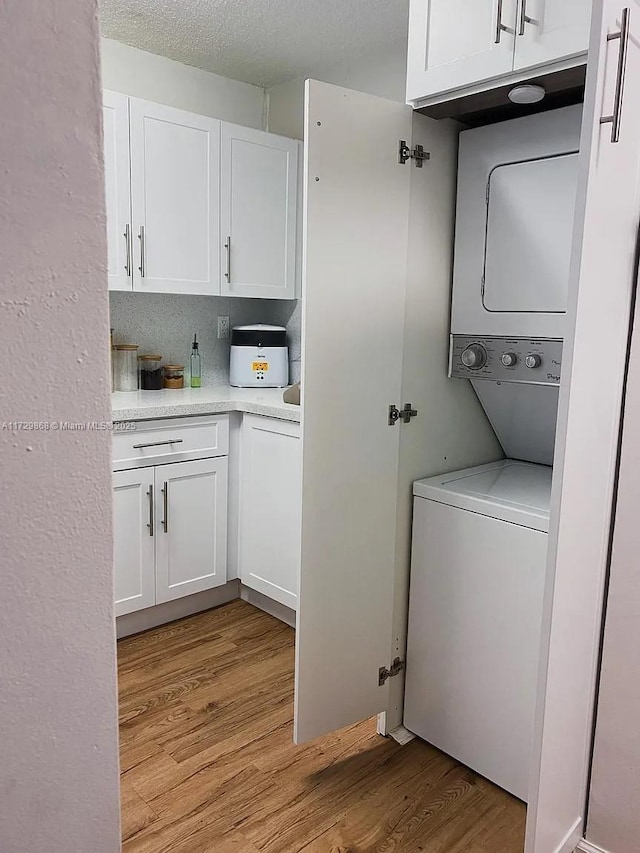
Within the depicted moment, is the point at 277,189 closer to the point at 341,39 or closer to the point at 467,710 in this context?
the point at 341,39

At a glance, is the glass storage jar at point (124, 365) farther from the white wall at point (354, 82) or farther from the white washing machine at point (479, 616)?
the white washing machine at point (479, 616)

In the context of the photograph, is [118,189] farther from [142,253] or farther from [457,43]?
[457,43]

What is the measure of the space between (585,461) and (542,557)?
443 millimetres

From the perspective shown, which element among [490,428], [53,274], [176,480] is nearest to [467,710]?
[490,428]

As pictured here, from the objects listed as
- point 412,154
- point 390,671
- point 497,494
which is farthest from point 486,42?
point 390,671

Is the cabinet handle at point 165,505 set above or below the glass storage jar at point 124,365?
below

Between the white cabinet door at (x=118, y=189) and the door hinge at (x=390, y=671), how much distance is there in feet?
5.78

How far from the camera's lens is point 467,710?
198cm

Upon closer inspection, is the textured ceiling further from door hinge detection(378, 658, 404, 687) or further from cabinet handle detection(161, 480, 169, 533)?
door hinge detection(378, 658, 404, 687)

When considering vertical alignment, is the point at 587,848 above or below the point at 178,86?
below

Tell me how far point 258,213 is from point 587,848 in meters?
2.69

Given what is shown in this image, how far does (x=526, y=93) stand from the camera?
1699mm

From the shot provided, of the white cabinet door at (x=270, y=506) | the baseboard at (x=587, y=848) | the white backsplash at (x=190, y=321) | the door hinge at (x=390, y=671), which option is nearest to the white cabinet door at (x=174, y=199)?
the white backsplash at (x=190, y=321)

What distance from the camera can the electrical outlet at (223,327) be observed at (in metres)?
3.53
